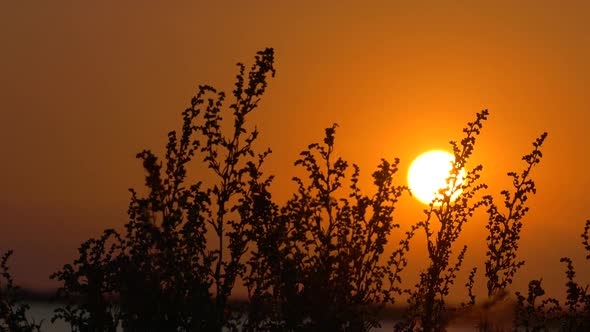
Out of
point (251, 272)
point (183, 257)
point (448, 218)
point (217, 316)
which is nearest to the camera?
point (217, 316)

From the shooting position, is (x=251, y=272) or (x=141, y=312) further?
(x=251, y=272)

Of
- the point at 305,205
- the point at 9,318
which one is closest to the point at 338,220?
the point at 305,205

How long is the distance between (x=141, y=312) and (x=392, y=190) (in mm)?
4133

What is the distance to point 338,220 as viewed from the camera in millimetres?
12938

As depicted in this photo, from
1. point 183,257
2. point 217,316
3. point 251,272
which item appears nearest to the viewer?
point 217,316

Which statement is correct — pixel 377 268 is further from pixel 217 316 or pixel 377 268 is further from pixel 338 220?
pixel 217 316

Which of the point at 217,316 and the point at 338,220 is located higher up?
the point at 338,220

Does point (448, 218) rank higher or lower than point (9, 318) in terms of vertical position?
higher

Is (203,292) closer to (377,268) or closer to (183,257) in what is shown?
(183,257)

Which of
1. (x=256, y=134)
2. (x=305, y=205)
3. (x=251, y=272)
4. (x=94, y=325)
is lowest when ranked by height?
(x=94, y=325)

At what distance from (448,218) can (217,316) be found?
4.39m

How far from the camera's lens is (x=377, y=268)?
44.4ft

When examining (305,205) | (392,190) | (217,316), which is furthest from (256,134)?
(217,316)

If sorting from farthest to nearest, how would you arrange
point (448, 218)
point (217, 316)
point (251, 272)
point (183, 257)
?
1. point (448, 218)
2. point (251, 272)
3. point (183, 257)
4. point (217, 316)
